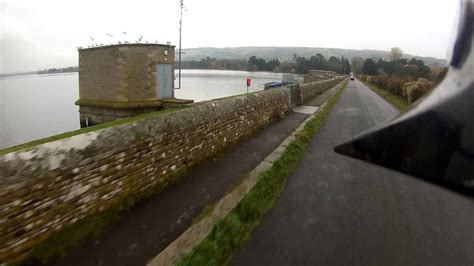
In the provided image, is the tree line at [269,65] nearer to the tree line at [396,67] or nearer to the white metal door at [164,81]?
the tree line at [396,67]

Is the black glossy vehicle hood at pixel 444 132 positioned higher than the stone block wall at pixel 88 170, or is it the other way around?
the black glossy vehicle hood at pixel 444 132

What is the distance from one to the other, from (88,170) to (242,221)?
192 cm

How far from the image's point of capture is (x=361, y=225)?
387cm

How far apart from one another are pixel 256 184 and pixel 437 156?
3.98m

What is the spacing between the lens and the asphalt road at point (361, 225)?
3.15 m

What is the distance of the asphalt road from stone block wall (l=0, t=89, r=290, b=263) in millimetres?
1793

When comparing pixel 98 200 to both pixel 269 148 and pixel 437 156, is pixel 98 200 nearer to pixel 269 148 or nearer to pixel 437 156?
pixel 437 156

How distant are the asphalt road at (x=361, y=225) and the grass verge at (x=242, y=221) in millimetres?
116

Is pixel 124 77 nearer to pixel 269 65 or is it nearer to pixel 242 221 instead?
pixel 242 221

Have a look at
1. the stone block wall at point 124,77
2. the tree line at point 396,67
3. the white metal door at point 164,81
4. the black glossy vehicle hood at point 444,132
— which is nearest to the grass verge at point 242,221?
the black glossy vehicle hood at point 444,132

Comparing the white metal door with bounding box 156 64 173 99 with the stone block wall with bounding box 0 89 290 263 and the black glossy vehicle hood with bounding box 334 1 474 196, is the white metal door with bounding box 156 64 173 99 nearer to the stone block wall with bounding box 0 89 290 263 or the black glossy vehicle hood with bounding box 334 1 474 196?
the stone block wall with bounding box 0 89 290 263

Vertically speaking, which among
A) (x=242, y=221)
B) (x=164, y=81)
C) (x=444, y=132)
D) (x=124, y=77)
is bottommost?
(x=242, y=221)

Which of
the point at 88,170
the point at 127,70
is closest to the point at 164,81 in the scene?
the point at 127,70

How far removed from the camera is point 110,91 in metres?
20.4
